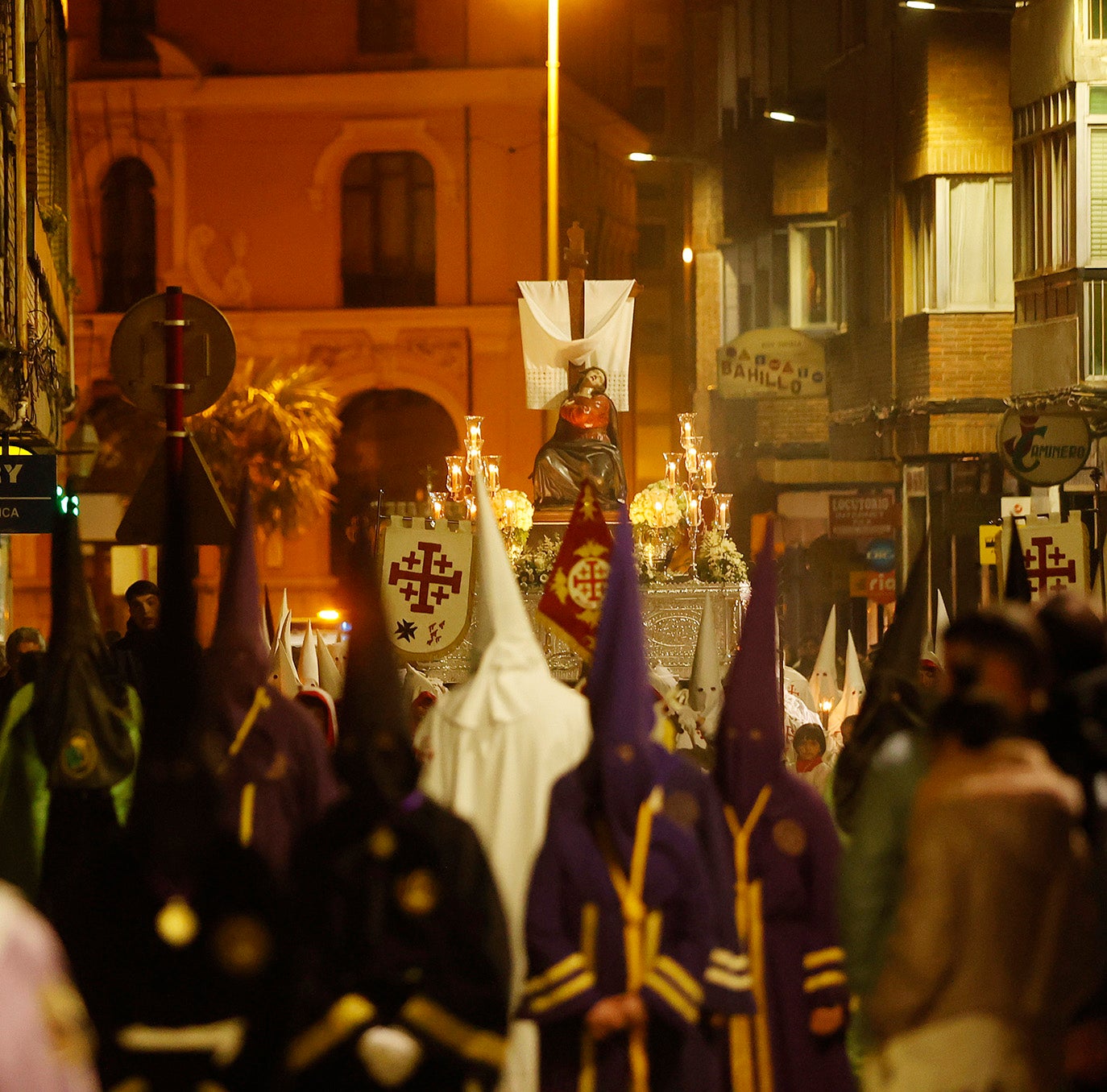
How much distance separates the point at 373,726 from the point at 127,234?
3264 centimetres

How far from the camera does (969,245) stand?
1068 inches

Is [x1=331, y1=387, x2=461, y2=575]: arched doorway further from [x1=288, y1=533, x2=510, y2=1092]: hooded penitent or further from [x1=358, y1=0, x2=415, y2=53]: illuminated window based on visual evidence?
[x1=288, y1=533, x2=510, y2=1092]: hooded penitent

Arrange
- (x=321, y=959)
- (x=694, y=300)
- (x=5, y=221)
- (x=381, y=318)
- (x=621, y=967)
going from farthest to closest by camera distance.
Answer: (x=694, y=300)
(x=381, y=318)
(x=5, y=221)
(x=621, y=967)
(x=321, y=959)

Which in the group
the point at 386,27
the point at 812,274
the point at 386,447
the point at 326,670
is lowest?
the point at 326,670

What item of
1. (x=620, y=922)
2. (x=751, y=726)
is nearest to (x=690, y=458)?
(x=751, y=726)

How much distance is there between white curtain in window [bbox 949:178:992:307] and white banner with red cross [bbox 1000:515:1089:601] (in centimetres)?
1400

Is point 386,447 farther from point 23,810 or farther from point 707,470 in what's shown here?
point 23,810

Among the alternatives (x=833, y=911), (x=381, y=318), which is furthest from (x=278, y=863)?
(x=381, y=318)

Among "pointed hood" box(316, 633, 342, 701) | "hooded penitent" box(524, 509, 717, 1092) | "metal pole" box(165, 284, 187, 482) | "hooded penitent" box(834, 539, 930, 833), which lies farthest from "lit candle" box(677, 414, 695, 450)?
"hooded penitent" box(524, 509, 717, 1092)

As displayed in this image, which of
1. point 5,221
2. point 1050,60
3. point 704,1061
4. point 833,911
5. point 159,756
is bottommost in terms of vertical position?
point 704,1061

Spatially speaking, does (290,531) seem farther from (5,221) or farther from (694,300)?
(5,221)

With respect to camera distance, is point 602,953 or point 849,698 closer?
point 602,953

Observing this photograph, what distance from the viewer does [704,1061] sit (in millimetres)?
5547

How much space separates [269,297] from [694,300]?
10.4 meters
